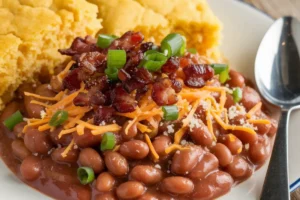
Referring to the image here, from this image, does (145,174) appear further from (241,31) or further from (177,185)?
(241,31)

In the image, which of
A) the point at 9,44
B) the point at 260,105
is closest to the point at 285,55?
the point at 260,105

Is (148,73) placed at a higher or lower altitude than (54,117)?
higher

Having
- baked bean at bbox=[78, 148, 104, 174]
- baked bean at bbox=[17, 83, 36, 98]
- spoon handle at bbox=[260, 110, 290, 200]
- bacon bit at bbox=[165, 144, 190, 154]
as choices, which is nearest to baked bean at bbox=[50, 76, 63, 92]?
baked bean at bbox=[17, 83, 36, 98]

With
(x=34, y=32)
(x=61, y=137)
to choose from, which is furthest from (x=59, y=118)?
(x=34, y=32)

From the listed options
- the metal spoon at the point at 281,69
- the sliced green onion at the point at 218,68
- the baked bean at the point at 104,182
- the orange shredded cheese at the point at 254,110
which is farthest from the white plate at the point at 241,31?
the baked bean at the point at 104,182

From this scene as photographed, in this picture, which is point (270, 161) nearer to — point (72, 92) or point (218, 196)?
point (218, 196)

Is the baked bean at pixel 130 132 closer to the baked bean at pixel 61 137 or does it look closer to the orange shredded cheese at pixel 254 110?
the baked bean at pixel 61 137
